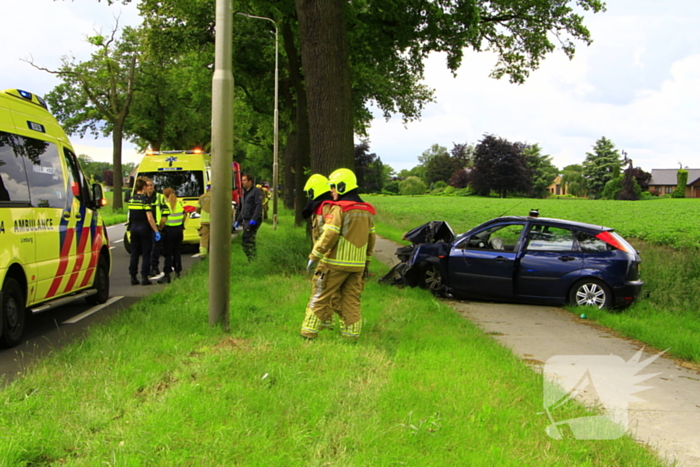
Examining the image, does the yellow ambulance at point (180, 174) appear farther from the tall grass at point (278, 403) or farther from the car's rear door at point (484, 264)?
the tall grass at point (278, 403)

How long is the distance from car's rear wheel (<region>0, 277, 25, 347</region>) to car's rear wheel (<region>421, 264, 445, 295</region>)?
6487 mm

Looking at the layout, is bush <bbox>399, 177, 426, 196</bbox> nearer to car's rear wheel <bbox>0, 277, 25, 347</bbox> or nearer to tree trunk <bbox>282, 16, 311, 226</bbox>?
tree trunk <bbox>282, 16, 311, 226</bbox>

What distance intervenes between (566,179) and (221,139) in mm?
136707

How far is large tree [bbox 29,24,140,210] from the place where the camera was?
107 feet

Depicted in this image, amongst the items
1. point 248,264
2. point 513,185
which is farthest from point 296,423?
point 513,185

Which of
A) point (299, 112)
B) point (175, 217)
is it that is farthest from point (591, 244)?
point (299, 112)

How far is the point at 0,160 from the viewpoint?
21.8 ft

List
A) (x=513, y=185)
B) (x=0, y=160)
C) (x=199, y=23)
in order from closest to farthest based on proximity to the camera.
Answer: (x=0, y=160) → (x=199, y=23) → (x=513, y=185)

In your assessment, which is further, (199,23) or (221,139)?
(199,23)

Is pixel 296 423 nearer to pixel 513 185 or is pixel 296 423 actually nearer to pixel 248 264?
pixel 248 264

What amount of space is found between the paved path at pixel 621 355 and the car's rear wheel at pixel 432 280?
1.04 feet

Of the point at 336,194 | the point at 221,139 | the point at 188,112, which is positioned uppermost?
the point at 188,112

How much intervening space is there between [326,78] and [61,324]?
21.0ft

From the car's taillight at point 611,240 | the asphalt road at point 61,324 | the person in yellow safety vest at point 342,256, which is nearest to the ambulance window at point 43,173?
the asphalt road at point 61,324
